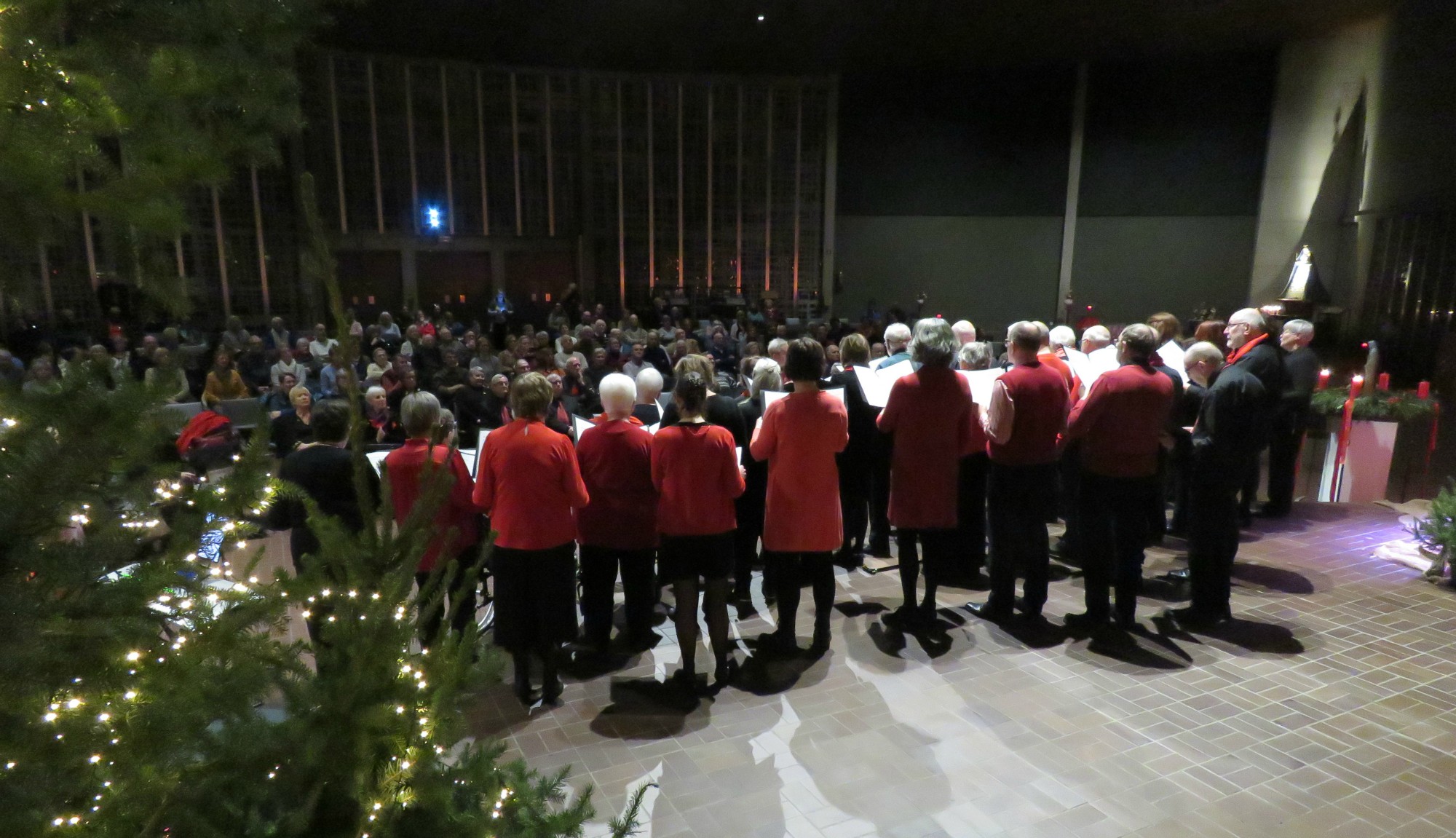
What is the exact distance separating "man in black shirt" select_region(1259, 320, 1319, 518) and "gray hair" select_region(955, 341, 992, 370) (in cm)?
255

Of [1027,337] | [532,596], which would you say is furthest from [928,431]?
[532,596]

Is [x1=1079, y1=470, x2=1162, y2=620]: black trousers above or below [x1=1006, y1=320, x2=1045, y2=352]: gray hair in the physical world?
below

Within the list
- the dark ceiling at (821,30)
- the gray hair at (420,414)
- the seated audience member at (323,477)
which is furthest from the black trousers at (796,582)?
the dark ceiling at (821,30)

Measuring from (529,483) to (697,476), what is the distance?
0.84m

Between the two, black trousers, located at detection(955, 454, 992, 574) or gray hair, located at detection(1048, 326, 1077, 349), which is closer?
black trousers, located at detection(955, 454, 992, 574)

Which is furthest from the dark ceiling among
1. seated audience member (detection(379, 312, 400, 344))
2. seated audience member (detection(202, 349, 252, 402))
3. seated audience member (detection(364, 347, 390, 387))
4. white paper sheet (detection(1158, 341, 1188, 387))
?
white paper sheet (detection(1158, 341, 1188, 387))

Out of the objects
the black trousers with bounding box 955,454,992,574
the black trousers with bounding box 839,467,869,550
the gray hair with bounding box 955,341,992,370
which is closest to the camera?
the gray hair with bounding box 955,341,992,370

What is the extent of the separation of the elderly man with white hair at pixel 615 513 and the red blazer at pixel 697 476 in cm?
22

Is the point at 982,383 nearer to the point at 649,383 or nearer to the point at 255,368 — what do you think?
the point at 649,383

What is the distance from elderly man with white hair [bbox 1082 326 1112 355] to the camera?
639cm

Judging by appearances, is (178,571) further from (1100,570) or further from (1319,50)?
(1319,50)

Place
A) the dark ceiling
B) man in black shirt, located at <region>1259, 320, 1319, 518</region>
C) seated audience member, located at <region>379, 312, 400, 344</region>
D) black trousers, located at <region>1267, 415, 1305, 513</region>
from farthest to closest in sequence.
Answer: the dark ceiling → seated audience member, located at <region>379, 312, 400, 344</region> → black trousers, located at <region>1267, 415, 1305, 513</region> → man in black shirt, located at <region>1259, 320, 1319, 518</region>

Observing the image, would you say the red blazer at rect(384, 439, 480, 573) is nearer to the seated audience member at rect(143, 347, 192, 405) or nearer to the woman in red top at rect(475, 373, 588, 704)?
the woman in red top at rect(475, 373, 588, 704)

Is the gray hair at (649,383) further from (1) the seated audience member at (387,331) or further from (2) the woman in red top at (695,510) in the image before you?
(1) the seated audience member at (387,331)
